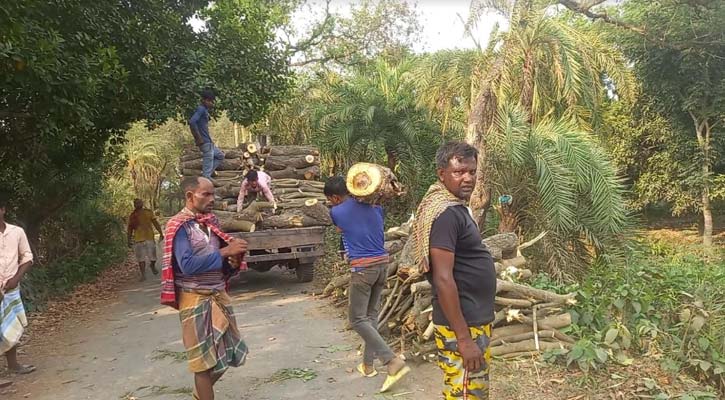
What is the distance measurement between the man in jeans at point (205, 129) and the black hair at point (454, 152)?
21.5 feet

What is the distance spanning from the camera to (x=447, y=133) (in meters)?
13.1

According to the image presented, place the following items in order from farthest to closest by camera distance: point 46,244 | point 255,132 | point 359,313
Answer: point 255,132 < point 46,244 < point 359,313

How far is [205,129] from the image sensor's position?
920 cm

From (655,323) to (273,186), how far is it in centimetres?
742

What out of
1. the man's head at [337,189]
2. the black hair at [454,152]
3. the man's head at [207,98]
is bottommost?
the man's head at [337,189]

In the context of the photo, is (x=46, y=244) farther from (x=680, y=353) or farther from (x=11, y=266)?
(x=680, y=353)

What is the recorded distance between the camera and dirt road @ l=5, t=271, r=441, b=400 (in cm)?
459

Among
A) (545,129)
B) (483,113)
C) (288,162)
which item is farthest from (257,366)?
(288,162)

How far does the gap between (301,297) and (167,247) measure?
5.18 m

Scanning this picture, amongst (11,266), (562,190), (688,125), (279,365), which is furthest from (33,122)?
(688,125)

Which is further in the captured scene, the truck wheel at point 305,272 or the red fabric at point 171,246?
the truck wheel at point 305,272

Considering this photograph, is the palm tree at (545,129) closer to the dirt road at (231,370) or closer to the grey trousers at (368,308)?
the dirt road at (231,370)

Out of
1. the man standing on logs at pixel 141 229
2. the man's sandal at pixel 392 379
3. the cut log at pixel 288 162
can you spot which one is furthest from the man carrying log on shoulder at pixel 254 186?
the man's sandal at pixel 392 379

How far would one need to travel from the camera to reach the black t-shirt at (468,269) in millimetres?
2738
